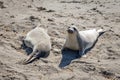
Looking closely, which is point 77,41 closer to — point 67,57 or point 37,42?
point 67,57

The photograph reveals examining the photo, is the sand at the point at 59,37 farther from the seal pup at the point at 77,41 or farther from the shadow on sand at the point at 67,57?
the seal pup at the point at 77,41

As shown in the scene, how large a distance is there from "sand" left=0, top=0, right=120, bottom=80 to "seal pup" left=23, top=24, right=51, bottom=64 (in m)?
0.14

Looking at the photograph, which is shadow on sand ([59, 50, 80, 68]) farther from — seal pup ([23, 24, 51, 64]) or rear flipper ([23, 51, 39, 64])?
rear flipper ([23, 51, 39, 64])

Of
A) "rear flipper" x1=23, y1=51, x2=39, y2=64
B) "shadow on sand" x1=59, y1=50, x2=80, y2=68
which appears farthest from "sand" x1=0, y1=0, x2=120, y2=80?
"rear flipper" x1=23, y1=51, x2=39, y2=64

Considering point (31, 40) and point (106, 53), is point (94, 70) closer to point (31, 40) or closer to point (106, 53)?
point (106, 53)

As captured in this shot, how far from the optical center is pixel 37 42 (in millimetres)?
6352

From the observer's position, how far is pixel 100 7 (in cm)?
938

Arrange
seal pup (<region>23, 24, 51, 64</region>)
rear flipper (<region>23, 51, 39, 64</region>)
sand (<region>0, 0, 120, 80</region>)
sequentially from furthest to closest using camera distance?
seal pup (<region>23, 24, 51, 64</region>) → rear flipper (<region>23, 51, 39, 64</region>) → sand (<region>0, 0, 120, 80</region>)

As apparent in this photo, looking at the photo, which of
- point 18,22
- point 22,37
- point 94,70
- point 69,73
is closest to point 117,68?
point 94,70

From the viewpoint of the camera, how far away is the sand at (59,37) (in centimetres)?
546

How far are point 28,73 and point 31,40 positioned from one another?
134 cm

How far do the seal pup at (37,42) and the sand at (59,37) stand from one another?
0.46 ft

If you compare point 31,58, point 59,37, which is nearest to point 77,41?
point 59,37

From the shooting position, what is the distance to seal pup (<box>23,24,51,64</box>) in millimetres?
5996
